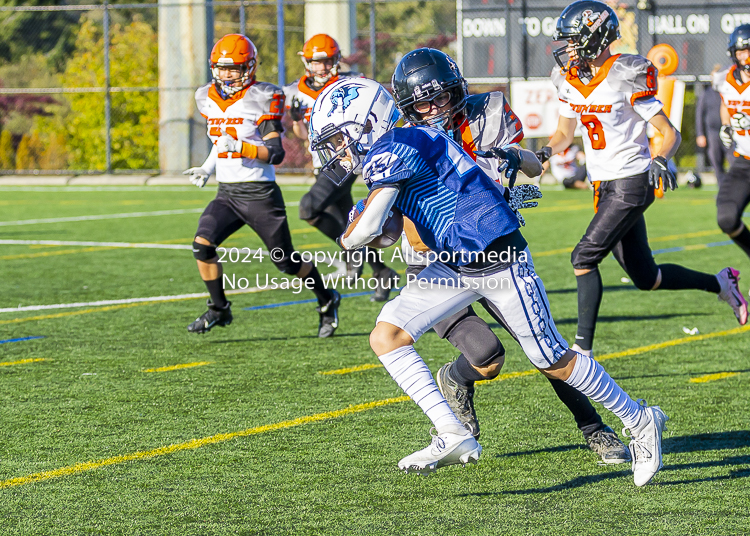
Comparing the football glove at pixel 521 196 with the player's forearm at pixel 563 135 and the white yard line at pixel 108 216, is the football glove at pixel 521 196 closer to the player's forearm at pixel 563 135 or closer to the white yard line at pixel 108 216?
the player's forearm at pixel 563 135

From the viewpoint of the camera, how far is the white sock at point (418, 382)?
356cm

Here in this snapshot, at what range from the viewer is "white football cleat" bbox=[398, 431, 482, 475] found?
3471 millimetres

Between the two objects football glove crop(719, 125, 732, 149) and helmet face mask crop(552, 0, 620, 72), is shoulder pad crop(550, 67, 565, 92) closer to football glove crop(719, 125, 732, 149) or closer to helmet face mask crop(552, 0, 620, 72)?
helmet face mask crop(552, 0, 620, 72)

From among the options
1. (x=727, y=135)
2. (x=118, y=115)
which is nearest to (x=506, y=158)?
(x=727, y=135)

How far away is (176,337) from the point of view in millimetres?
6816

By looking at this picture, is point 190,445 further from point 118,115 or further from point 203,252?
point 118,115

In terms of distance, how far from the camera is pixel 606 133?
584cm

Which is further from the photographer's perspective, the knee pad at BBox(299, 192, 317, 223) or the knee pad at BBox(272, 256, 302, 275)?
the knee pad at BBox(299, 192, 317, 223)

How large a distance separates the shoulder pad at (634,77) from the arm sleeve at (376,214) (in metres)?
2.66

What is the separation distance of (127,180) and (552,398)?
1736 cm

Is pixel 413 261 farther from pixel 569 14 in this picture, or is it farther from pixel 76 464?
pixel 569 14

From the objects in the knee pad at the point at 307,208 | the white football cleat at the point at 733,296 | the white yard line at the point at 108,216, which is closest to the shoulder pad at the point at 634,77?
the white football cleat at the point at 733,296

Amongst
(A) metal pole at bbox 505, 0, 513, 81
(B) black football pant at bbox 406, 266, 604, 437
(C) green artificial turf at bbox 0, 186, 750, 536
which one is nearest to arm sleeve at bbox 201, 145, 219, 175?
(C) green artificial turf at bbox 0, 186, 750, 536

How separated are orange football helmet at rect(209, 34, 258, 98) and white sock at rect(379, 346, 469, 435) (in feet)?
11.2
